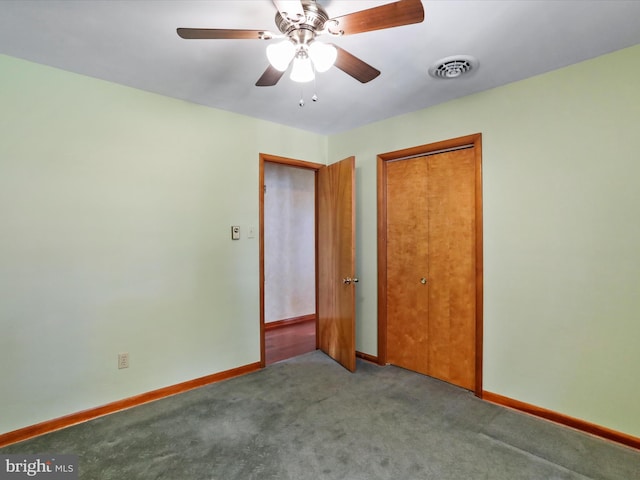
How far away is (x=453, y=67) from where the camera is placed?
215 centimetres

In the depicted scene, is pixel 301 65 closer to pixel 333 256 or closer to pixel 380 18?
pixel 380 18

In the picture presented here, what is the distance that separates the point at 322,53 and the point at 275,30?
56 cm

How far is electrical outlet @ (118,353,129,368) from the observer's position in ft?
7.95

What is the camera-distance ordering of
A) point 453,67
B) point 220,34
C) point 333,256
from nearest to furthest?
point 220,34 < point 453,67 < point 333,256

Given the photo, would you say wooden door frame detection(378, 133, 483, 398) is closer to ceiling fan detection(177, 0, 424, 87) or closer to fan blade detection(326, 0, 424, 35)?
ceiling fan detection(177, 0, 424, 87)

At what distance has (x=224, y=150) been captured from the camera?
296 cm

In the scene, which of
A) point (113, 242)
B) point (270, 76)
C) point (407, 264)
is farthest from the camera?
point (407, 264)

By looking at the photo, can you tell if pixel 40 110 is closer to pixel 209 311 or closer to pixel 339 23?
pixel 209 311

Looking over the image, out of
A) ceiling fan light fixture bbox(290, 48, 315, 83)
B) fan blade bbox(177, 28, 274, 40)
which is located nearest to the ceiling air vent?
ceiling fan light fixture bbox(290, 48, 315, 83)

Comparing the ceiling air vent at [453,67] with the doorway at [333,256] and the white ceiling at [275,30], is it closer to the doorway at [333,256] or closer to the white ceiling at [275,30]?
the white ceiling at [275,30]

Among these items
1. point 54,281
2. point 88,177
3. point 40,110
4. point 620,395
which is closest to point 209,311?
point 54,281

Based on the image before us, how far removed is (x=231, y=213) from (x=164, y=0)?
1721mm

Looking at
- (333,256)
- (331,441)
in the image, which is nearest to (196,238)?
(333,256)

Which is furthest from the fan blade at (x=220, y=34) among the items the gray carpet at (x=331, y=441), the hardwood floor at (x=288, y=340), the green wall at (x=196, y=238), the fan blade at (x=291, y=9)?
the hardwood floor at (x=288, y=340)
